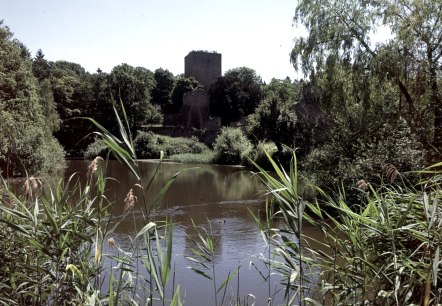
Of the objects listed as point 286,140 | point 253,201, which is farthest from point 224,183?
point 286,140

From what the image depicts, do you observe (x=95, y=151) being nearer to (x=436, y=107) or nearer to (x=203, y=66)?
(x=203, y=66)

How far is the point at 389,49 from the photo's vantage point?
12.0 m

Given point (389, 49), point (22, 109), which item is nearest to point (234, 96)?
point (22, 109)

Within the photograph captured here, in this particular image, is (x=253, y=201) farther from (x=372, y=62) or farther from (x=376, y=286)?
(x=376, y=286)

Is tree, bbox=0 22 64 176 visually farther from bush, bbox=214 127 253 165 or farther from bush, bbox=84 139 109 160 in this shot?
bush, bbox=214 127 253 165

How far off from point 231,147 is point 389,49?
18698 millimetres

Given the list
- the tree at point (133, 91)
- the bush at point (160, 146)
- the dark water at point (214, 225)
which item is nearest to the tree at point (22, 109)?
the dark water at point (214, 225)

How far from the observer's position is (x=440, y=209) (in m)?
3.03

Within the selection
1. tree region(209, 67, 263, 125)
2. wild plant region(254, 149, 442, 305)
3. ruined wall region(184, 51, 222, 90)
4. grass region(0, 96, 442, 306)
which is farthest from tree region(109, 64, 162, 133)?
wild plant region(254, 149, 442, 305)

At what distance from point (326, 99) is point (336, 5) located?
7.95 ft

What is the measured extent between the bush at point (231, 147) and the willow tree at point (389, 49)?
16260mm

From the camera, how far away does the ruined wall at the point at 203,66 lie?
5297 centimetres

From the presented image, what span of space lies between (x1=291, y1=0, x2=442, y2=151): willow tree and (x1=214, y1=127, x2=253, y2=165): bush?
16260 millimetres

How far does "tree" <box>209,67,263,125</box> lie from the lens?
45.8 metres
